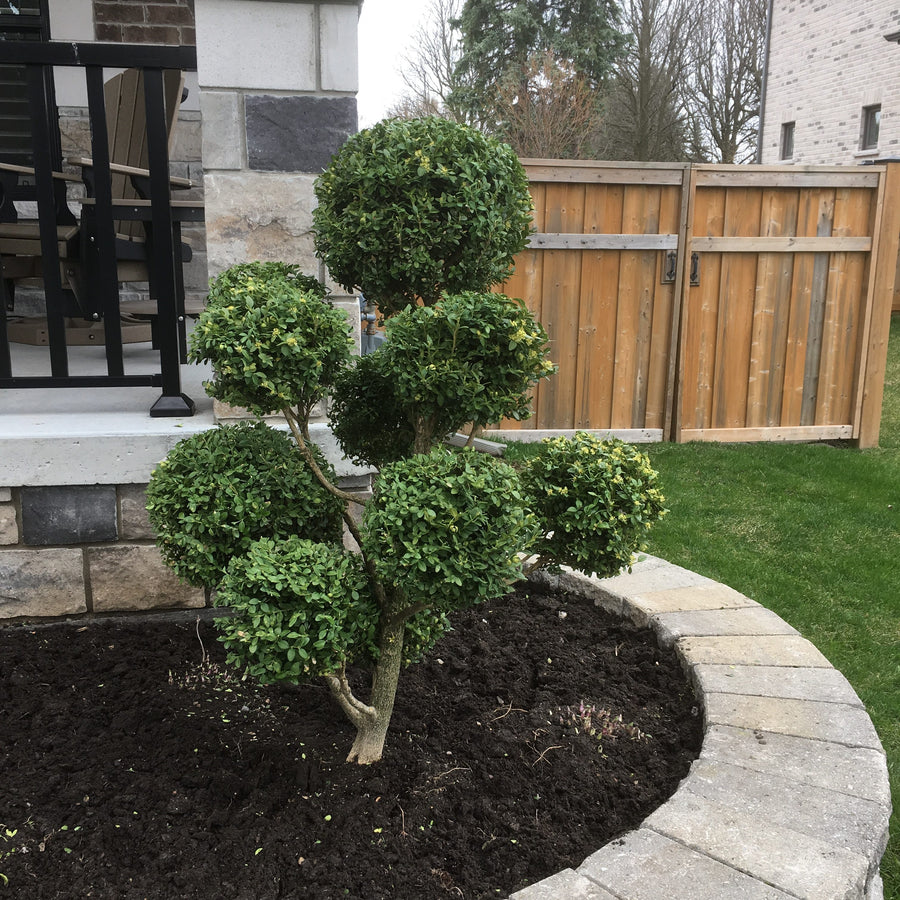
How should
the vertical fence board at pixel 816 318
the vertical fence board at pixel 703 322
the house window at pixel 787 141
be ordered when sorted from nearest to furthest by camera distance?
the vertical fence board at pixel 703 322
the vertical fence board at pixel 816 318
the house window at pixel 787 141

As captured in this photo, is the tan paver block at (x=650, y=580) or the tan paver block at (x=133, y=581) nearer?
the tan paver block at (x=133, y=581)

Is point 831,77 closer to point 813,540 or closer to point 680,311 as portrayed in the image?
point 680,311

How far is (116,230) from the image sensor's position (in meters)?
3.66

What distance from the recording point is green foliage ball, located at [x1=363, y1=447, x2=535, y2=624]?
5.18ft

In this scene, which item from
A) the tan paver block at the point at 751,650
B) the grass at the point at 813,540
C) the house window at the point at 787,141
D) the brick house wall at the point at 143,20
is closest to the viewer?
the tan paver block at the point at 751,650

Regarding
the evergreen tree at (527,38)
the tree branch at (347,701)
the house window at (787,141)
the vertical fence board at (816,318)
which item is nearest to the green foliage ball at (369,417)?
the tree branch at (347,701)

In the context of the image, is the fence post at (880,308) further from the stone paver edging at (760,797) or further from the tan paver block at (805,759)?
the tan paver block at (805,759)

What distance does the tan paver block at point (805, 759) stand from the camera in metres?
1.82

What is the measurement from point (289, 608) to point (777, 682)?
1339 millimetres

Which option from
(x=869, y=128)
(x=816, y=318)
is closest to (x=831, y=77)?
(x=869, y=128)

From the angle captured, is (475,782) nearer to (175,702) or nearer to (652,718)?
(652,718)

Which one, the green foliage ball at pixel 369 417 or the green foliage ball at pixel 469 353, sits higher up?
the green foliage ball at pixel 469 353

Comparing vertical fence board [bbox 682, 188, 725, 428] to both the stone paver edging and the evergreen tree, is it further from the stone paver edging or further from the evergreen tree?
the evergreen tree

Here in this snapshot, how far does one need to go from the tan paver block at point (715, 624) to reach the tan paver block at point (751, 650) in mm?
32
